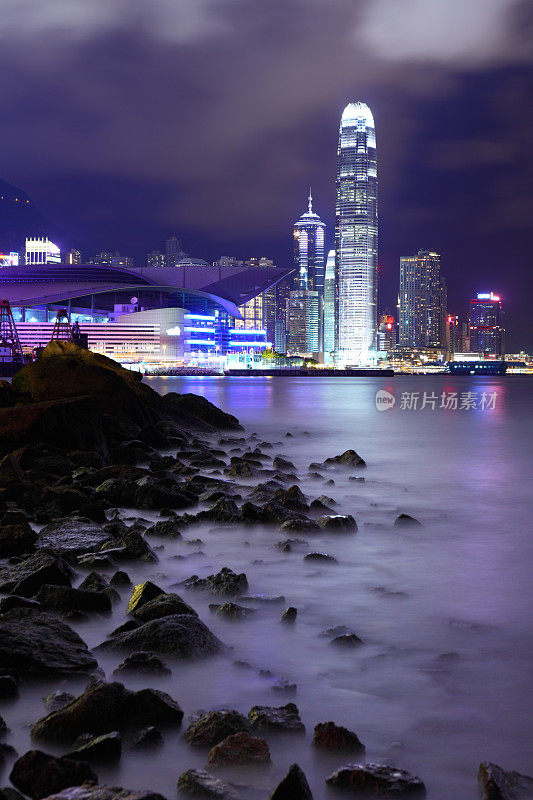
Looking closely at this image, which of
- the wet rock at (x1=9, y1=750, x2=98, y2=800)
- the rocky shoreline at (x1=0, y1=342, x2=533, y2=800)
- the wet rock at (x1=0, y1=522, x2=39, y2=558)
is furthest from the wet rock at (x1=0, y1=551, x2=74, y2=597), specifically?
the wet rock at (x1=9, y1=750, x2=98, y2=800)

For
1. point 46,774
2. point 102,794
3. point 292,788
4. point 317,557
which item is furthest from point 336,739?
point 317,557

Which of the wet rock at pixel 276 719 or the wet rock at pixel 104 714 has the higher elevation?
the wet rock at pixel 104 714

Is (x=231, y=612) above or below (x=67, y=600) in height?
below

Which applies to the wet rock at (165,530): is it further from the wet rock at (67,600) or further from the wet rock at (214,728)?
the wet rock at (214,728)

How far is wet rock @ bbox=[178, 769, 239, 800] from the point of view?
3.33 m

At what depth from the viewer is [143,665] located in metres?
4.49

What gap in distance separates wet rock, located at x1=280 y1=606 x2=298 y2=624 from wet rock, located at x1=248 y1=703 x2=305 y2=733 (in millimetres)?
1680

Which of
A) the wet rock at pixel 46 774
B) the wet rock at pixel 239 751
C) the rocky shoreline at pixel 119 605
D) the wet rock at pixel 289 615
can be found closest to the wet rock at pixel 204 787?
the rocky shoreline at pixel 119 605

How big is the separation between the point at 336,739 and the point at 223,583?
2756mm

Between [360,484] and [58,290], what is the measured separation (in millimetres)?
137873

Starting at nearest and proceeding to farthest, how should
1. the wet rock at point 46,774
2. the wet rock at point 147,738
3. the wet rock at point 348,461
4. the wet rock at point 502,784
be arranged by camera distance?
the wet rock at point 46,774
the wet rock at point 502,784
the wet rock at point 147,738
the wet rock at point 348,461

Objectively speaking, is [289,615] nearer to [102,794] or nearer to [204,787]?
[204,787]

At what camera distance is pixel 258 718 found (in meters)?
3.91

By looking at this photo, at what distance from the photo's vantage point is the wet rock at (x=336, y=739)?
373 centimetres
